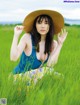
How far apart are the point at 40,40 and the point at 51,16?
0.15 meters

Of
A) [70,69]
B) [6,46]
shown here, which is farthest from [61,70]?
[6,46]

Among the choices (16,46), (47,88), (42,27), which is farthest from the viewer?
(42,27)

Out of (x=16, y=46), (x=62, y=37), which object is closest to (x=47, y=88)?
(x=16, y=46)

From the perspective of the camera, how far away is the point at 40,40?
270 cm

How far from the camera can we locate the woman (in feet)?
8.68

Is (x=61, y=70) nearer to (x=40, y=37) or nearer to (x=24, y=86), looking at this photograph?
(x=40, y=37)

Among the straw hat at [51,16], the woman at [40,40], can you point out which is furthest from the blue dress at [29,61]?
the straw hat at [51,16]

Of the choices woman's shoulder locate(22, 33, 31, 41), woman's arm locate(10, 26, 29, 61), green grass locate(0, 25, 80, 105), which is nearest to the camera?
green grass locate(0, 25, 80, 105)

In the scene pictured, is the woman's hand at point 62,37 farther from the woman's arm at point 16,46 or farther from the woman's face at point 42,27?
the woman's arm at point 16,46

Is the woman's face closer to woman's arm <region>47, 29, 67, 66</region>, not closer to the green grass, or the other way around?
woman's arm <region>47, 29, 67, 66</region>

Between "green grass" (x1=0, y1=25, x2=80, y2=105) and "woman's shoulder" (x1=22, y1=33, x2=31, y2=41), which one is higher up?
"woman's shoulder" (x1=22, y1=33, x2=31, y2=41)

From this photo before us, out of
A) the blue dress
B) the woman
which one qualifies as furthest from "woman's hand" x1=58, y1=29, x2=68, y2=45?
the blue dress

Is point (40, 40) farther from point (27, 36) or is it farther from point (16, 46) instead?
point (16, 46)

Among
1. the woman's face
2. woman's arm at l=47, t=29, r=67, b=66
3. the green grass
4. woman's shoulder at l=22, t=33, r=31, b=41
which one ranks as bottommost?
the green grass
